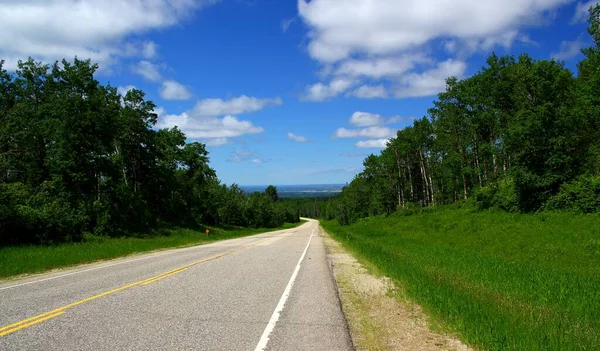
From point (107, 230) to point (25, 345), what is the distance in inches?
1046

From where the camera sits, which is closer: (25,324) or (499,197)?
(25,324)

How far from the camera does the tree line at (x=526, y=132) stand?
2777 cm

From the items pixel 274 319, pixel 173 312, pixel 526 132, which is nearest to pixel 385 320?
pixel 274 319

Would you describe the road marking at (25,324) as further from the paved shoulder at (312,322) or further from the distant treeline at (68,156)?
the distant treeline at (68,156)

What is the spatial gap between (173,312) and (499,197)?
1256 inches

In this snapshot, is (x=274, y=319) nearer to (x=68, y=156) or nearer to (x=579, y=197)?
(x=579, y=197)

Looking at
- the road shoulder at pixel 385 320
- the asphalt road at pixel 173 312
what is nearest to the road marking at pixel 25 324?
the asphalt road at pixel 173 312

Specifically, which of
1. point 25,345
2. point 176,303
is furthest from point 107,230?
point 25,345

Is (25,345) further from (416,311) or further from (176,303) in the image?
(416,311)

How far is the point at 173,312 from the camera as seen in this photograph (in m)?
7.41

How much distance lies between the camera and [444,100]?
4709 cm

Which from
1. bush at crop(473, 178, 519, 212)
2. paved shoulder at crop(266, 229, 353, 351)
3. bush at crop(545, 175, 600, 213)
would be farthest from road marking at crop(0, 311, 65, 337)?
bush at crop(473, 178, 519, 212)

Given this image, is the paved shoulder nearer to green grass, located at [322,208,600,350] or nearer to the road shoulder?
the road shoulder

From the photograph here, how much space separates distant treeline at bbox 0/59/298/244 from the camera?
912 inches
